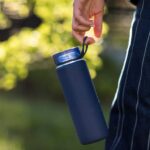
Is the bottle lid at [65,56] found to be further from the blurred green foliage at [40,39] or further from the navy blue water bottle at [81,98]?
the blurred green foliage at [40,39]

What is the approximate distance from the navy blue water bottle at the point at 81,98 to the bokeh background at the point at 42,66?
111cm

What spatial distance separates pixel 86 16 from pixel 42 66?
397cm

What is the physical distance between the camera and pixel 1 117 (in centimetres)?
573

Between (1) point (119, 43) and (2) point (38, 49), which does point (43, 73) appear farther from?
(2) point (38, 49)

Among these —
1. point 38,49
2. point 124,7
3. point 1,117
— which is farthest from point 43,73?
point 38,49

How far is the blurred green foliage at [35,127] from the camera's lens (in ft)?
16.5

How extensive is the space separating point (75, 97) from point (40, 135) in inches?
148

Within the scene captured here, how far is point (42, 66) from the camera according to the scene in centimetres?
586

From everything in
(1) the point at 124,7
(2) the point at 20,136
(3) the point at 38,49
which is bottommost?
(2) the point at 20,136

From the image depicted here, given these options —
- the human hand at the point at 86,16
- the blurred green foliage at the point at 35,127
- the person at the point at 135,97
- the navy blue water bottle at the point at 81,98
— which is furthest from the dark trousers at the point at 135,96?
the blurred green foliage at the point at 35,127

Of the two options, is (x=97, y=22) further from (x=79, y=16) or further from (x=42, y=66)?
(x=42, y=66)

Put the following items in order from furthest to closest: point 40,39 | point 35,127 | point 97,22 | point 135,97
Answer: point 35,127
point 40,39
point 97,22
point 135,97

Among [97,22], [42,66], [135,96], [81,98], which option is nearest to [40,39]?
[97,22]

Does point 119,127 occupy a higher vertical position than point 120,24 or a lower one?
higher
